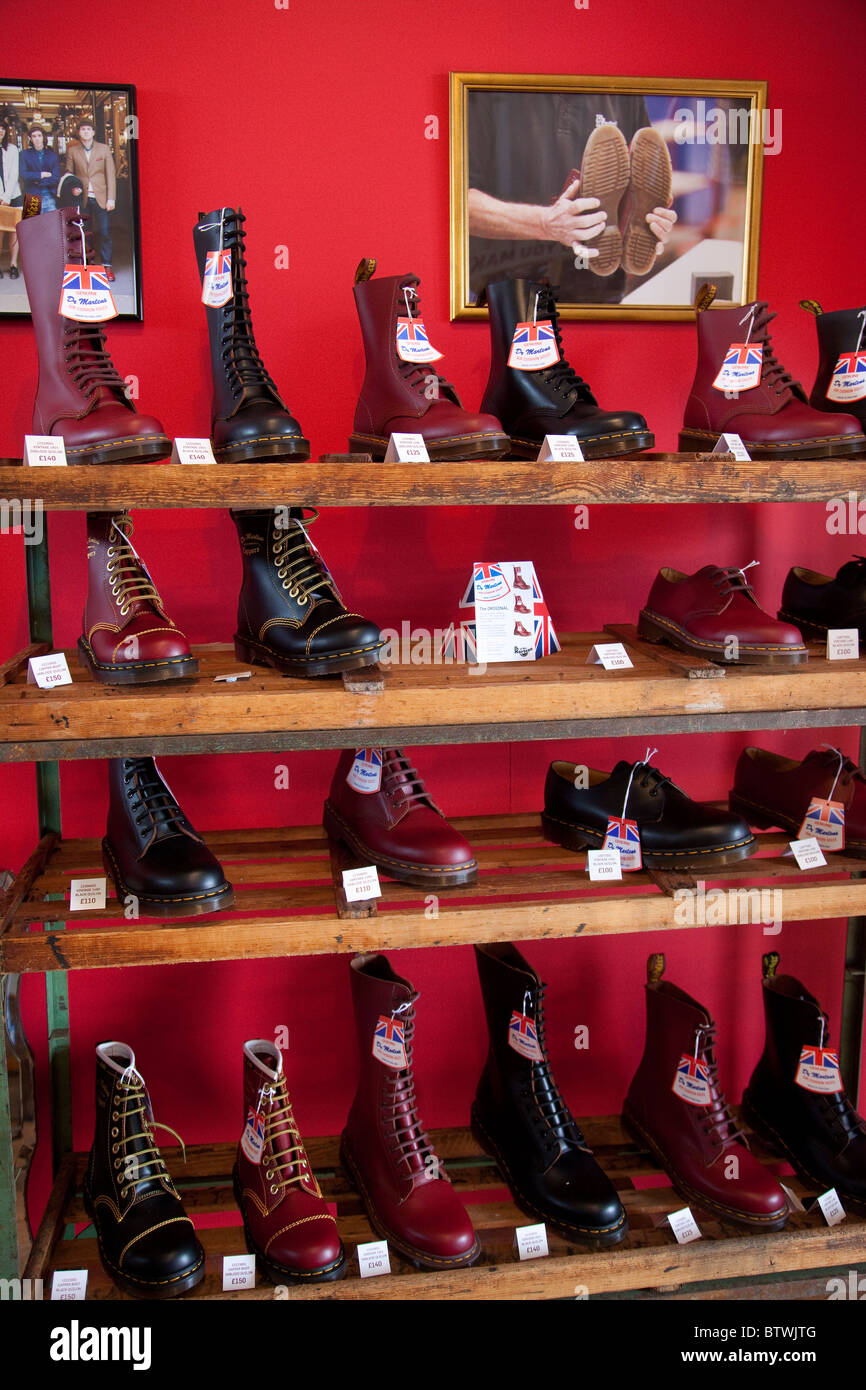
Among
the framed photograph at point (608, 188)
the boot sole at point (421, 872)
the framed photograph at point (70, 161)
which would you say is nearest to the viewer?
the boot sole at point (421, 872)

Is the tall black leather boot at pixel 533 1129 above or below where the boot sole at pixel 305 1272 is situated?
above

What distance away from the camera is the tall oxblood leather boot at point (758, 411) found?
1885 mm

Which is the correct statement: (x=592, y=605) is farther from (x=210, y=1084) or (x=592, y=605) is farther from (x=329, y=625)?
(x=210, y=1084)

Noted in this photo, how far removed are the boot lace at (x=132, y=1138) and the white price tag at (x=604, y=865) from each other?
0.94 m

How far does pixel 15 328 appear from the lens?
7.11ft

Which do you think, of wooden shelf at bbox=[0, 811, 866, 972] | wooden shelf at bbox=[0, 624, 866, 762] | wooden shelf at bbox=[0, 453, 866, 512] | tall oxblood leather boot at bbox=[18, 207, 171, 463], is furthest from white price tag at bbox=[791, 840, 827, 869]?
tall oxblood leather boot at bbox=[18, 207, 171, 463]

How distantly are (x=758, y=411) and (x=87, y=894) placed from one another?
5.08ft

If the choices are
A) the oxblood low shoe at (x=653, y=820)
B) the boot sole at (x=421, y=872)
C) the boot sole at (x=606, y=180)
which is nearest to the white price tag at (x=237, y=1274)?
the boot sole at (x=421, y=872)

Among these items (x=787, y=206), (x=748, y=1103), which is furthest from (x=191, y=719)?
(x=787, y=206)

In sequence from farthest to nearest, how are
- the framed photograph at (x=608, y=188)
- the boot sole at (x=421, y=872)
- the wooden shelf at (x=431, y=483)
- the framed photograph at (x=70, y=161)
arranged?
the framed photograph at (x=608, y=188)
the framed photograph at (x=70, y=161)
the boot sole at (x=421, y=872)
the wooden shelf at (x=431, y=483)

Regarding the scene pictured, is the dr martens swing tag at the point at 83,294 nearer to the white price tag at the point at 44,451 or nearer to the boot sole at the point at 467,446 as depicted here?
the white price tag at the point at 44,451

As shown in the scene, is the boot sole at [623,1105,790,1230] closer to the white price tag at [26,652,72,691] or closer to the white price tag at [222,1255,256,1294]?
the white price tag at [222,1255,256,1294]

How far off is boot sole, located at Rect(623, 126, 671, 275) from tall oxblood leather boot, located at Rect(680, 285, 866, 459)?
1.12 feet

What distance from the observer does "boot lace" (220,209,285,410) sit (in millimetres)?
1808
